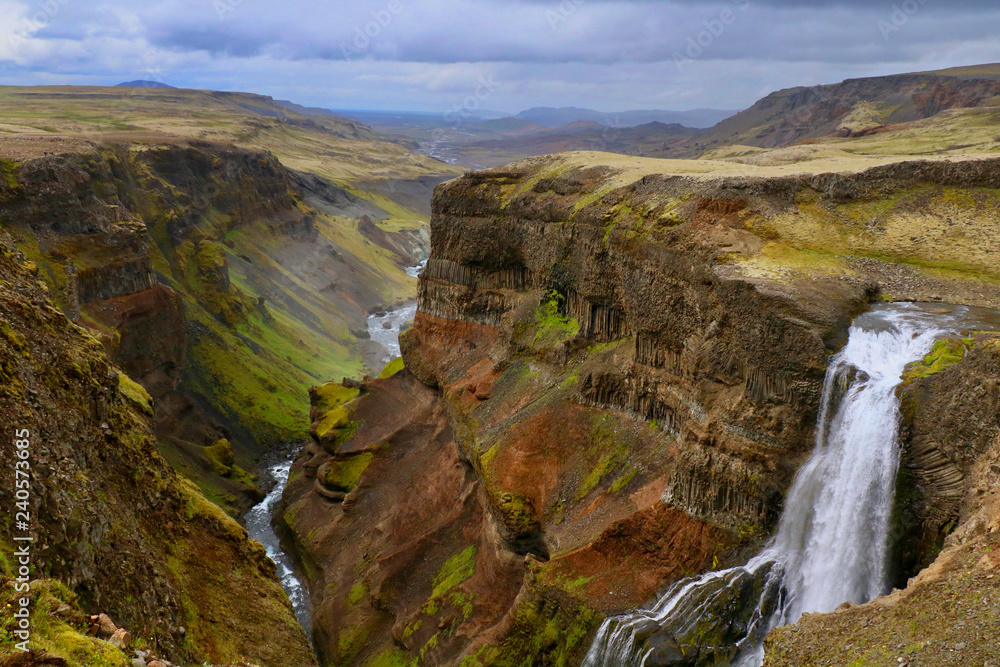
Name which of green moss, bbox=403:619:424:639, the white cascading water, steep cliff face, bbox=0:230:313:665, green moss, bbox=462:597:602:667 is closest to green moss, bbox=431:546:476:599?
green moss, bbox=403:619:424:639

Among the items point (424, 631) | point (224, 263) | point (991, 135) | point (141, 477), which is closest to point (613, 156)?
point (424, 631)

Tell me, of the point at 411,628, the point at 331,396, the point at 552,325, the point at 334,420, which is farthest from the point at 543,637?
the point at 331,396

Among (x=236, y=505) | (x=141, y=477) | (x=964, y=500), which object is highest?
(x=964, y=500)

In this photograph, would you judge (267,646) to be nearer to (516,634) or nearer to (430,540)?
(516,634)

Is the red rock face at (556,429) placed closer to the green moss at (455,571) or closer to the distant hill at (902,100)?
the green moss at (455,571)

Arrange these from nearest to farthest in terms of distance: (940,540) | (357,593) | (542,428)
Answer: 1. (940,540)
2. (542,428)
3. (357,593)

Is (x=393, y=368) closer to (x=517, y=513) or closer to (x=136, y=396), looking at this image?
(x=517, y=513)

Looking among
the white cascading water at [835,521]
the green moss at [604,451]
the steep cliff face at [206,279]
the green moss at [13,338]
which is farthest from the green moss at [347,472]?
the green moss at [13,338]
